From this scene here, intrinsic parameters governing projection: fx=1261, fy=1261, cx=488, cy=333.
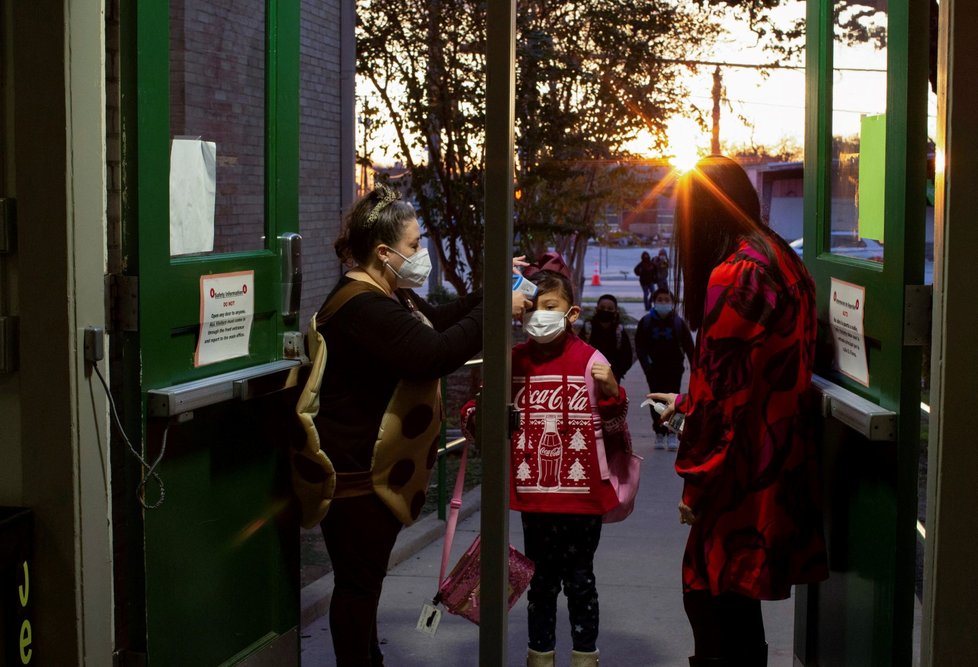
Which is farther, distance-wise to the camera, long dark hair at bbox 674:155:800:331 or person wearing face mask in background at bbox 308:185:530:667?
person wearing face mask in background at bbox 308:185:530:667

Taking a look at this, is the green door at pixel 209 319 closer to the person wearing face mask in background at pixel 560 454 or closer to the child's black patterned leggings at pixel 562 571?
the person wearing face mask in background at pixel 560 454

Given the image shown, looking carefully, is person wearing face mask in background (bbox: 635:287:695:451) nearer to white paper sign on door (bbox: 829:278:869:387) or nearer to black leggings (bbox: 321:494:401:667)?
white paper sign on door (bbox: 829:278:869:387)

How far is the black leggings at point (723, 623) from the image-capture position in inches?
147

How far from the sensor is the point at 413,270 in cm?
391

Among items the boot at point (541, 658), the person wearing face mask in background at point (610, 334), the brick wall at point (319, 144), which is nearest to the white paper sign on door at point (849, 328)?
the boot at point (541, 658)

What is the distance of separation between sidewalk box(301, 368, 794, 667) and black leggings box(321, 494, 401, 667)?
3.96 ft

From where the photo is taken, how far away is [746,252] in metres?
3.56

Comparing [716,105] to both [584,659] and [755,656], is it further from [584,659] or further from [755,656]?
[755,656]

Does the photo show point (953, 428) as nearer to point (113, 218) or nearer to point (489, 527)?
point (489, 527)

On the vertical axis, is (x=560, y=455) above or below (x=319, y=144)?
below

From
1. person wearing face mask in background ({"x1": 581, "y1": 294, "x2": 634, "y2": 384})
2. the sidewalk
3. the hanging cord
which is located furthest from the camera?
person wearing face mask in background ({"x1": 581, "y1": 294, "x2": 634, "y2": 384})

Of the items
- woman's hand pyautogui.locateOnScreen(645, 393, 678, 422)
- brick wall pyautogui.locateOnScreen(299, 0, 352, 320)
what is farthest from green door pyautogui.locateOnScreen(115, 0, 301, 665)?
brick wall pyautogui.locateOnScreen(299, 0, 352, 320)

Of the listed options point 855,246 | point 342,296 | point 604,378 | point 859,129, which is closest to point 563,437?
point 604,378

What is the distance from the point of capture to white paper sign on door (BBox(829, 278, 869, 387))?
352 cm
